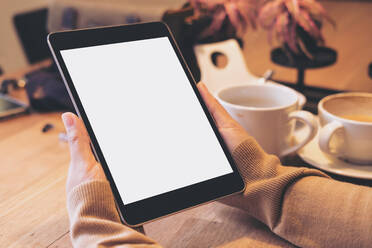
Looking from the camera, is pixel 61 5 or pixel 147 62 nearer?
pixel 147 62

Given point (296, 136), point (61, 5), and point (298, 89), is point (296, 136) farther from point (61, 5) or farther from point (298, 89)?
point (61, 5)

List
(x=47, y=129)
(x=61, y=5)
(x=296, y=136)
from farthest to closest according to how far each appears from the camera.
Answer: (x=61, y=5) < (x=47, y=129) < (x=296, y=136)

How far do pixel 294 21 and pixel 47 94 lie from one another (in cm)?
52

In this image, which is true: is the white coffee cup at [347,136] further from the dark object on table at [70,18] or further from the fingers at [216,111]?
the dark object on table at [70,18]

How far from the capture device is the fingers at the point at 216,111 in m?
0.47

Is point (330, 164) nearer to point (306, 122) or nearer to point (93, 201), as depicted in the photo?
point (306, 122)

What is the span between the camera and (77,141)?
0.40 m

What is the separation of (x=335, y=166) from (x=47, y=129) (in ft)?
1.69

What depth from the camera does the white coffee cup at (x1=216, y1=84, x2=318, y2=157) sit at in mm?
505

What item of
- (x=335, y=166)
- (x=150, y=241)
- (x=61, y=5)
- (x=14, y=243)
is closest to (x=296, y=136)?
(x=335, y=166)

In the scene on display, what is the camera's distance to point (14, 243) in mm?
438

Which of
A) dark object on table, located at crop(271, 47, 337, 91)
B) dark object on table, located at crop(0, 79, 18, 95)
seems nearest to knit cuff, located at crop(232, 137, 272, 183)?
dark object on table, located at crop(271, 47, 337, 91)

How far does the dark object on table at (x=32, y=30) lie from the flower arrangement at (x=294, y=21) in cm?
103

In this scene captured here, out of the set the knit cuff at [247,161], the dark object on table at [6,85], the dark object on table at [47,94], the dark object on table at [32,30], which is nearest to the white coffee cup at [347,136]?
the knit cuff at [247,161]
